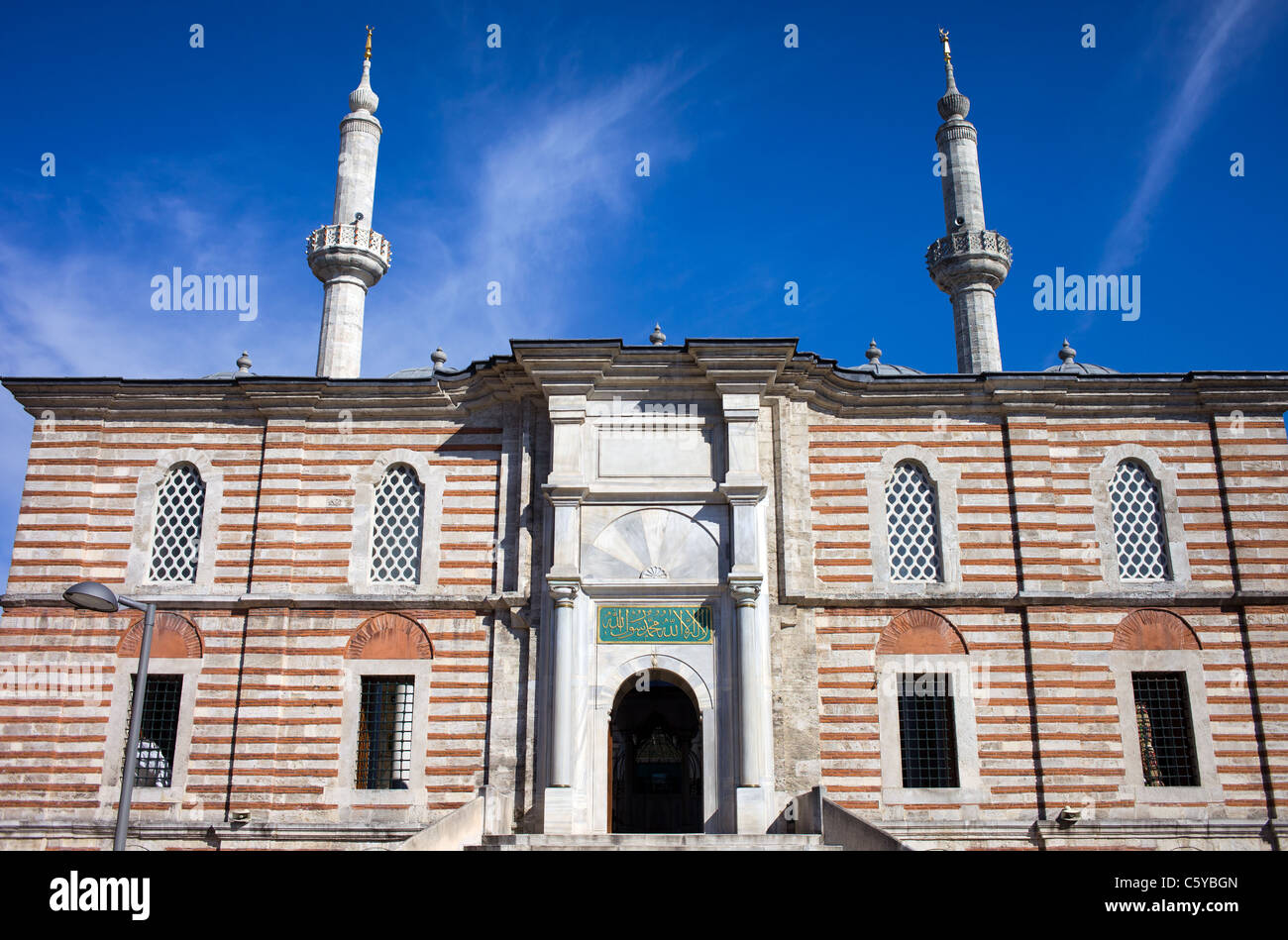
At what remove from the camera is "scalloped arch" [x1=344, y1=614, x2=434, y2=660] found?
17906 millimetres

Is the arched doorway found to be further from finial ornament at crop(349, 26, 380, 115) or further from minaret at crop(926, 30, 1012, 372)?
finial ornament at crop(349, 26, 380, 115)

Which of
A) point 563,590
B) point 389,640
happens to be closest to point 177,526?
point 389,640

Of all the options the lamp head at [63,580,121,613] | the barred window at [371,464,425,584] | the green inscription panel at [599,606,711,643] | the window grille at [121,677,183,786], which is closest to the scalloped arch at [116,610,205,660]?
the window grille at [121,677,183,786]

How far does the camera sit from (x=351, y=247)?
2731cm

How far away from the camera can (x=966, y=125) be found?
2834cm

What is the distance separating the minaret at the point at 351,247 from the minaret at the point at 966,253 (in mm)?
14567

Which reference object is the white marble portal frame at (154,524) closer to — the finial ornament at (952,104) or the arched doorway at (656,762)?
the arched doorway at (656,762)

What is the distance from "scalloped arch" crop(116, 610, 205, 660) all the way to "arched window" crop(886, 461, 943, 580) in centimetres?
1175

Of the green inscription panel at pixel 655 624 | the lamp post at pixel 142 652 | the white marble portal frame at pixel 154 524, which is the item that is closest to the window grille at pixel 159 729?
the white marble portal frame at pixel 154 524

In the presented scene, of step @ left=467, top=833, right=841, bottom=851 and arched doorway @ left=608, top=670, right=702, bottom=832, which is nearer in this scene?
step @ left=467, top=833, right=841, bottom=851

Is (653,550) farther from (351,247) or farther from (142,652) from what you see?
(351,247)

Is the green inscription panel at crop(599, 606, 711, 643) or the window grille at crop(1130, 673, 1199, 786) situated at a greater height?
the green inscription panel at crop(599, 606, 711, 643)

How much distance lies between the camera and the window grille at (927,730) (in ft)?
57.4
